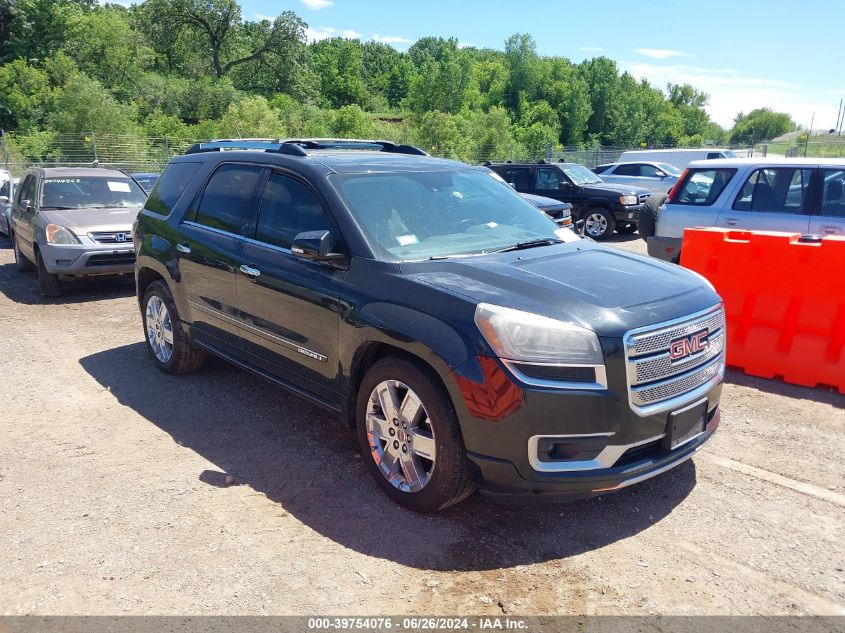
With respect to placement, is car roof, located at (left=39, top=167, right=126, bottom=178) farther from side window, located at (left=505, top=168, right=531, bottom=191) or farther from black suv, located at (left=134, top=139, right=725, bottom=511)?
side window, located at (left=505, top=168, right=531, bottom=191)

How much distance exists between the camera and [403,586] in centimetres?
300

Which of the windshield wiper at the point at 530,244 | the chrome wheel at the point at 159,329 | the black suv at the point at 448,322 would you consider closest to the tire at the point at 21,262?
the chrome wheel at the point at 159,329

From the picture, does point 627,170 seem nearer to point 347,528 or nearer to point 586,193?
point 586,193

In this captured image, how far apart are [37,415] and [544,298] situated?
4.18 m

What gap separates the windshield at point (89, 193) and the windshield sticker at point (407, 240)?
785 centimetres

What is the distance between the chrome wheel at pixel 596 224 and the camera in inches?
618

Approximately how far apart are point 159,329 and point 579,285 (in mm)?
4098

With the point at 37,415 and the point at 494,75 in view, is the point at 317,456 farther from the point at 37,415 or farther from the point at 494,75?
the point at 494,75

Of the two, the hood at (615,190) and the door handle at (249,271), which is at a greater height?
the hood at (615,190)

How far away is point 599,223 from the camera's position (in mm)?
15805

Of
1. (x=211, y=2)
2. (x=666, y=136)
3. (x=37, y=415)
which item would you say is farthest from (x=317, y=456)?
(x=666, y=136)

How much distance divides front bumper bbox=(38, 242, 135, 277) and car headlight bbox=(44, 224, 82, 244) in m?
0.08

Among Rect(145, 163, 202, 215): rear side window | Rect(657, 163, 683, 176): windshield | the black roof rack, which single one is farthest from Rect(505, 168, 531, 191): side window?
Rect(145, 163, 202, 215): rear side window

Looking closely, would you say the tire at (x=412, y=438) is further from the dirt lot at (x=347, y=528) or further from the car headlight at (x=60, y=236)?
the car headlight at (x=60, y=236)
